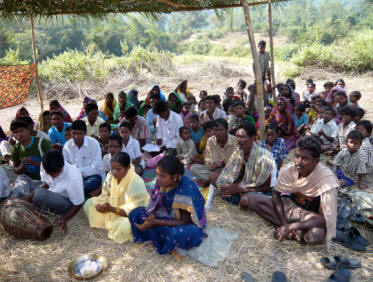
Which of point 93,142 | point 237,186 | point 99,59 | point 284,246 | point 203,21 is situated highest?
point 203,21

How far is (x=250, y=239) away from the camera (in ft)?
10.5

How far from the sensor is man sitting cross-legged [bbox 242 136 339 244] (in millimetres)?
2900

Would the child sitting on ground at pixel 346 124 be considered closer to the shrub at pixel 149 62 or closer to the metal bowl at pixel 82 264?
the metal bowl at pixel 82 264

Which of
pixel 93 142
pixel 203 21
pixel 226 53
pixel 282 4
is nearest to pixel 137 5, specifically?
pixel 93 142

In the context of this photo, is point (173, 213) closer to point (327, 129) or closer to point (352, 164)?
point (352, 164)

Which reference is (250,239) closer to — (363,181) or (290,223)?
(290,223)

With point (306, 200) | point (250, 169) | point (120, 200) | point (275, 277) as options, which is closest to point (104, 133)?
point (120, 200)

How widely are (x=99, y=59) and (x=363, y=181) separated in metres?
13.7

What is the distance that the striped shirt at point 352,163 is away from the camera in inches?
159

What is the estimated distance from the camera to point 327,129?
18.0 feet

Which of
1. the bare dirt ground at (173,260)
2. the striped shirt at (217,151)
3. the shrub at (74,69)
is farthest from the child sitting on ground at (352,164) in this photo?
the shrub at (74,69)

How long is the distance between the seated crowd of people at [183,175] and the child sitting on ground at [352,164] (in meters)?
0.01

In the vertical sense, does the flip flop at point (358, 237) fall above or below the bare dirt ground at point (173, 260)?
above

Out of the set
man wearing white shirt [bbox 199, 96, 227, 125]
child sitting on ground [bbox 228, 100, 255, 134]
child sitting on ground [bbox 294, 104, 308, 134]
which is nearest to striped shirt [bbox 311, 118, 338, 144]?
child sitting on ground [bbox 294, 104, 308, 134]
